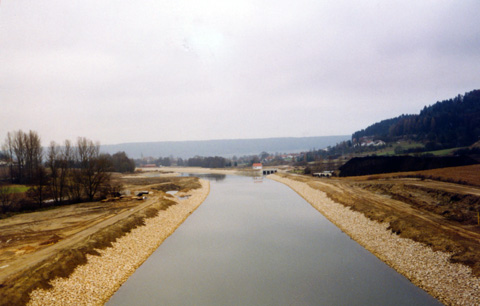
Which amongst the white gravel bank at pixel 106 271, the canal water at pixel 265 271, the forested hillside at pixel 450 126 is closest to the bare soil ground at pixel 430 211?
the canal water at pixel 265 271

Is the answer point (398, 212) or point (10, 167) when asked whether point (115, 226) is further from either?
point (10, 167)

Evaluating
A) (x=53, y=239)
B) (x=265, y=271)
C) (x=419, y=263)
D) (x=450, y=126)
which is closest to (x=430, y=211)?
(x=419, y=263)

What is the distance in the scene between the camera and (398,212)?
29672 mm

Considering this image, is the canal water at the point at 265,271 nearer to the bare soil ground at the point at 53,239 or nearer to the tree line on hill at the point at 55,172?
the bare soil ground at the point at 53,239

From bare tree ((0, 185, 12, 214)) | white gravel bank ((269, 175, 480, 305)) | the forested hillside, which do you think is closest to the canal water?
white gravel bank ((269, 175, 480, 305))

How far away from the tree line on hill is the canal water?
901 inches

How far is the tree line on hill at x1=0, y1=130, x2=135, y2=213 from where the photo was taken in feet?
130

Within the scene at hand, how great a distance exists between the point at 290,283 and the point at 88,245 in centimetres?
1525

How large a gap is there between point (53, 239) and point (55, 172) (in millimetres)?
25114

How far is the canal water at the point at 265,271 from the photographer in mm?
16156

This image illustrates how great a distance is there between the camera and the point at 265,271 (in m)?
19.8

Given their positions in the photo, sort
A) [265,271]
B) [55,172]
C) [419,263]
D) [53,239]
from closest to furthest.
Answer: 1. [419,263]
2. [265,271]
3. [53,239]
4. [55,172]

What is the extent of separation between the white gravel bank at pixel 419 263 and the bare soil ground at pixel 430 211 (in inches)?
27.5

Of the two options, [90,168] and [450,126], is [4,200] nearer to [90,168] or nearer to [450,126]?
[90,168]
